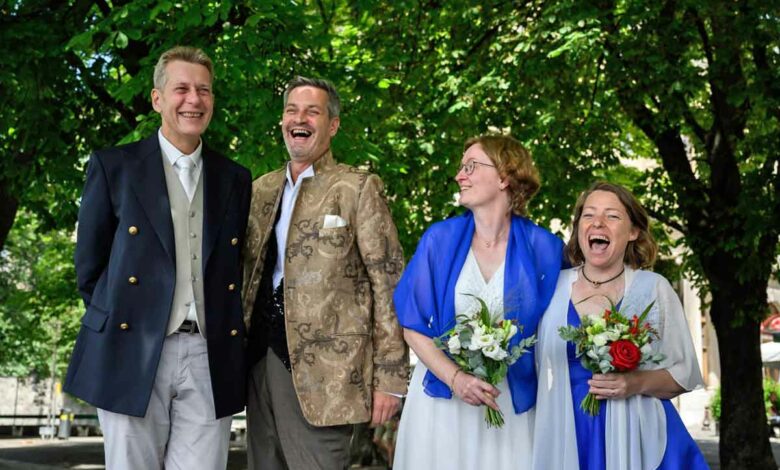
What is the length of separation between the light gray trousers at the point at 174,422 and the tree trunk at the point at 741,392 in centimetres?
1250

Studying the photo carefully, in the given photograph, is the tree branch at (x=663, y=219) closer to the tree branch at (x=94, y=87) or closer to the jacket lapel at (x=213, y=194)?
the tree branch at (x=94, y=87)

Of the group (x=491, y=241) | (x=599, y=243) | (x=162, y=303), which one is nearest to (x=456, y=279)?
(x=491, y=241)

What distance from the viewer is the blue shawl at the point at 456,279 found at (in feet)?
15.4

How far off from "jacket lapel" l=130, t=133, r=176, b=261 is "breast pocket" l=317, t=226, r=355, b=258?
65 cm

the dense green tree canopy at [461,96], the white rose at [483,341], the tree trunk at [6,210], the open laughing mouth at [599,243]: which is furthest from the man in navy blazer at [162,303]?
the tree trunk at [6,210]

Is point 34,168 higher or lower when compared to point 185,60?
higher

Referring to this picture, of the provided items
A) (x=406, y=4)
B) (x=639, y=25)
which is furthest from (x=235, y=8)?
(x=639, y=25)

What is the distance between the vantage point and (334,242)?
488cm

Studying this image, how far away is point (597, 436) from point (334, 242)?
1.36 meters

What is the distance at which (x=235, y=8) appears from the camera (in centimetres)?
1071

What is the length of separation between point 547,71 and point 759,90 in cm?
271

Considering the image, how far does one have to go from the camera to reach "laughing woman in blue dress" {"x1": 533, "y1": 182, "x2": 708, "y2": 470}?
14.9 feet

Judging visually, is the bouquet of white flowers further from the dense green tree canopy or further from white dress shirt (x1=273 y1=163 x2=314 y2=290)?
the dense green tree canopy

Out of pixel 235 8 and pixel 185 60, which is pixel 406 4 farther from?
pixel 185 60
